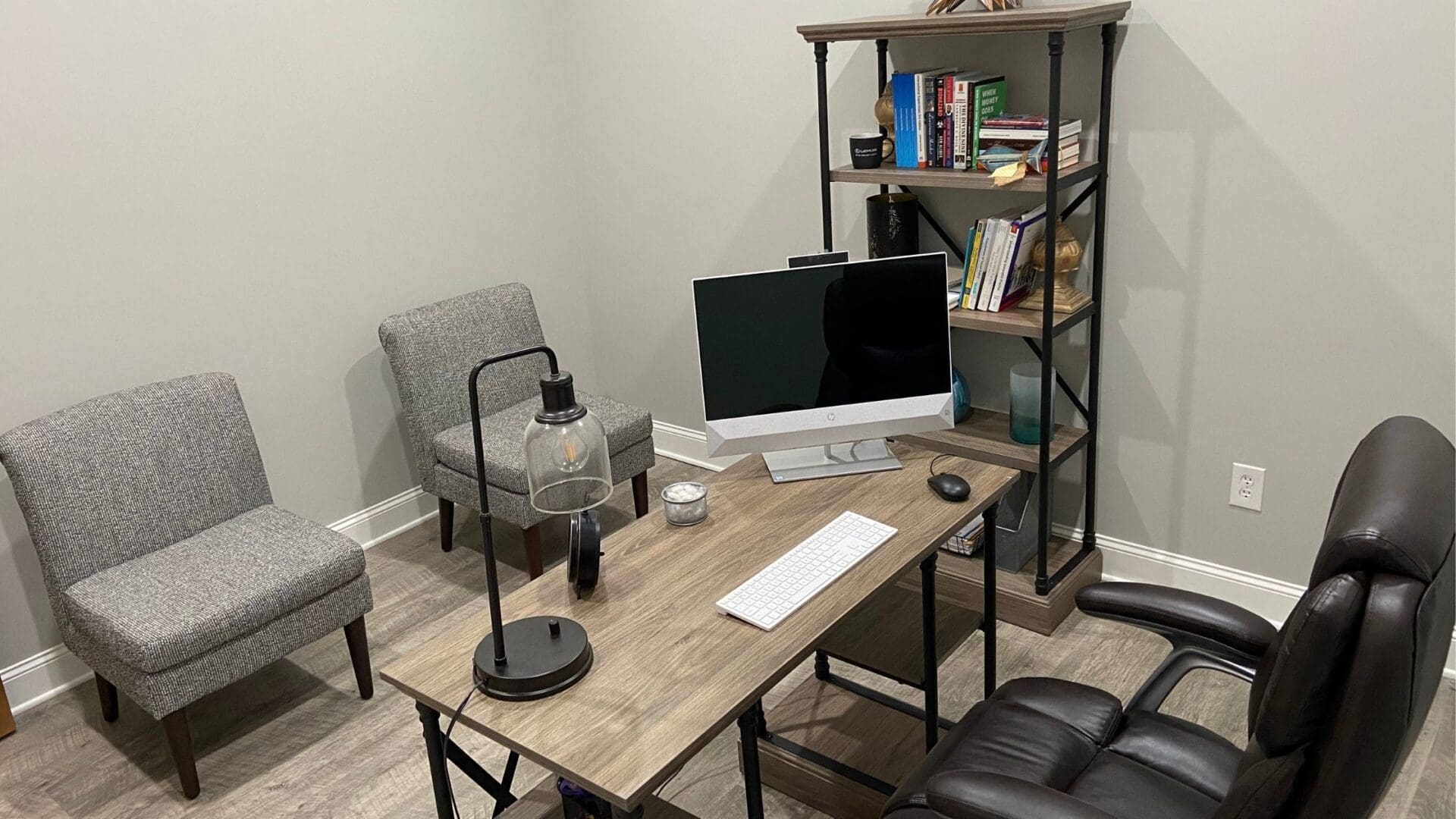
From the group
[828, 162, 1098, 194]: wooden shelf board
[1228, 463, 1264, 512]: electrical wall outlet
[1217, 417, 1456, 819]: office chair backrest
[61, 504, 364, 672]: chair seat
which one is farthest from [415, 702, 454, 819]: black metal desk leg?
[1228, 463, 1264, 512]: electrical wall outlet

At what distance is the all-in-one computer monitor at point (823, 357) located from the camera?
2.42 m

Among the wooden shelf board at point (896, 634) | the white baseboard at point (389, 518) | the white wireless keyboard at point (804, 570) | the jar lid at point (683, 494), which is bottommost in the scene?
the white baseboard at point (389, 518)

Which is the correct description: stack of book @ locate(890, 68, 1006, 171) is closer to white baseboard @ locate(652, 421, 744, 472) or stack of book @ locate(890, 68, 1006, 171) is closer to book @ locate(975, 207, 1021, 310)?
book @ locate(975, 207, 1021, 310)

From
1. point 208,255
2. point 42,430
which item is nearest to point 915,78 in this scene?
point 208,255

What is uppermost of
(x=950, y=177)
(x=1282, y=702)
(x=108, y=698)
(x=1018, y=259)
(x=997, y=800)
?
(x=950, y=177)

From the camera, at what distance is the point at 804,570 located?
207cm

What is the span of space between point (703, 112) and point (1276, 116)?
181cm

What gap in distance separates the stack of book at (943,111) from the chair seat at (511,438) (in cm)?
121

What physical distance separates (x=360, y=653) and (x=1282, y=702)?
2.37 m

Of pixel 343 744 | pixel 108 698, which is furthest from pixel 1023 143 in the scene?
pixel 108 698

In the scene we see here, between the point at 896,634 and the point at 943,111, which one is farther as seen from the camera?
the point at 943,111

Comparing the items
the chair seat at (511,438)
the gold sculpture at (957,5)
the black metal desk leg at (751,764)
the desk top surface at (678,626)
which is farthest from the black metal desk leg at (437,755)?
the gold sculpture at (957,5)

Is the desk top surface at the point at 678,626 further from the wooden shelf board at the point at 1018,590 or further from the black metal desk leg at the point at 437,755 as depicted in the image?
the wooden shelf board at the point at 1018,590

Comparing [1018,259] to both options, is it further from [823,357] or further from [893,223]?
[823,357]
